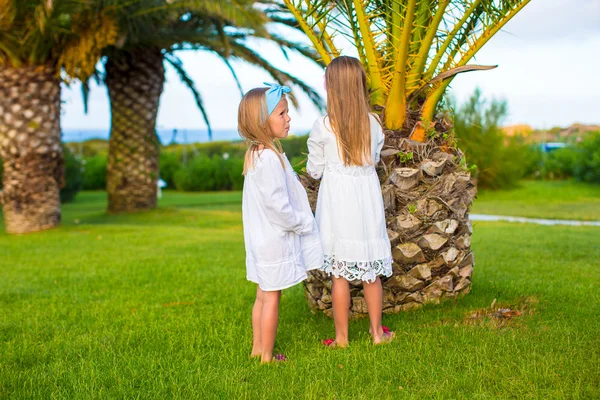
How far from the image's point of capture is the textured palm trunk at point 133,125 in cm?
1238

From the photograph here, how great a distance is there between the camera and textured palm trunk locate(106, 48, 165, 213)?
1238 cm

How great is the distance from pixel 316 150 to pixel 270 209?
2.03ft

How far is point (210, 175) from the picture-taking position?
2400cm

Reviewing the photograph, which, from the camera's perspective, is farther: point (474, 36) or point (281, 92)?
point (474, 36)

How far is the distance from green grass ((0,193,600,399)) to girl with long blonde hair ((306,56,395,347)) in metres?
0.36

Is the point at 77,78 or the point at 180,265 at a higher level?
the point at 77,78

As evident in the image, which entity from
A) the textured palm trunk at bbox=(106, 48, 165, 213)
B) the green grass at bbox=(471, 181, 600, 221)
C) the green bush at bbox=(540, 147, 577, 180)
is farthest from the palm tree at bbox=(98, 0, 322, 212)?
the green bush at bbox=(540, 147, 577, 180)

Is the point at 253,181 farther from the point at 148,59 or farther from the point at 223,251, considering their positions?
the point at 148,59

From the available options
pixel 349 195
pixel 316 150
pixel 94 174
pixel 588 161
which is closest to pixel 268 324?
pixel 349 195

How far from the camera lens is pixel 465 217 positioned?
15.1 ft

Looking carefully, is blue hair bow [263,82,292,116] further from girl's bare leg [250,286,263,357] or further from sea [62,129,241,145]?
sea [62,129,241,145]

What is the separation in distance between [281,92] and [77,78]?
7719 millimetres

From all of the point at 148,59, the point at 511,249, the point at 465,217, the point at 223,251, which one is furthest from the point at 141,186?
the point at 465,217

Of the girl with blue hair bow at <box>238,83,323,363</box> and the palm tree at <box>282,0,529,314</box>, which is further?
the palm tree at <box>282,0,529,314</box>
